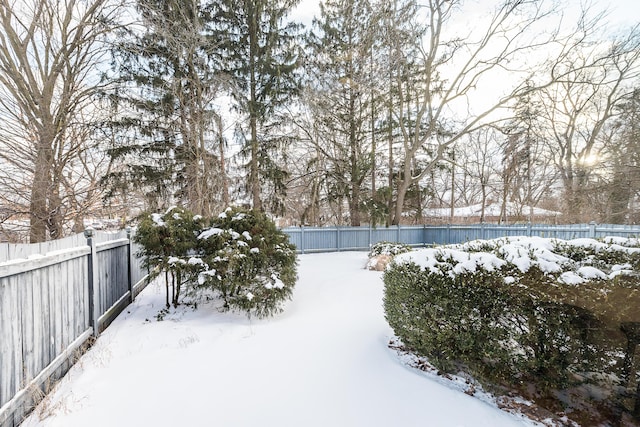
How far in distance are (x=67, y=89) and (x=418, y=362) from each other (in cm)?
953

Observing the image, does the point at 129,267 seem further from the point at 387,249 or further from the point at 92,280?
the point at 387,249

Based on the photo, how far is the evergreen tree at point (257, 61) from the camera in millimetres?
10547

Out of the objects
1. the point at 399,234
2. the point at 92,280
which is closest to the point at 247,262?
the point at 92,280

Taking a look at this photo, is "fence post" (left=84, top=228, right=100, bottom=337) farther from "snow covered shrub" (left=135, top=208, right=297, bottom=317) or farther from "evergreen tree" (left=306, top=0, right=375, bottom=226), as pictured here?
"evergreen tree" (left=306, top=0, right=375, bottom=226)

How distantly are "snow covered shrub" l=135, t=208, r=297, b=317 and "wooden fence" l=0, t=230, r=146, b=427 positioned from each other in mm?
705

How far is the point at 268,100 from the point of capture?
36.2ft

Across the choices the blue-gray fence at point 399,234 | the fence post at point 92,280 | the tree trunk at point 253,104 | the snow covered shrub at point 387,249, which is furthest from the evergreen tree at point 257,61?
the fence post at point 92,280

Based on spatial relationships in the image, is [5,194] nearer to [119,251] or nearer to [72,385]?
[119,251]

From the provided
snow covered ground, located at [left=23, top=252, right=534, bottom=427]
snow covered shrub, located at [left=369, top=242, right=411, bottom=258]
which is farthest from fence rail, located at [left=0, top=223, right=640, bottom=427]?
snow covered shrub, located at [left=369, top=242, right=411, bottom=258]

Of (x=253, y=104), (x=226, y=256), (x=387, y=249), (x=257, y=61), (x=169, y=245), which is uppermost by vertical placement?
(x=257, y=61)

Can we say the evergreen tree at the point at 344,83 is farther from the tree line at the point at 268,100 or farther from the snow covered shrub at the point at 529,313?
the snow covered shrub at the point at 529,313

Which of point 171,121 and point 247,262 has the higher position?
point 171,121

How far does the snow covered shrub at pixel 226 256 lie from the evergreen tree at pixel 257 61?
21.1ft

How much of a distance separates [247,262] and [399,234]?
1026 cm
